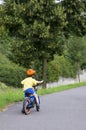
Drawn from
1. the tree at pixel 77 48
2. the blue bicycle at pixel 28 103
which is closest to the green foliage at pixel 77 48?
the tree at pixel 77 48

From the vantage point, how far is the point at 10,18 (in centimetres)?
3181

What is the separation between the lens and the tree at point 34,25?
3127cm

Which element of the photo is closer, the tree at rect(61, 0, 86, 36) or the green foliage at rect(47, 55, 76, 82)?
the tree at rect(61, 0, 86, 36)

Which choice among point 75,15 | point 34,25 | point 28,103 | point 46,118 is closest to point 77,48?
point 75,15

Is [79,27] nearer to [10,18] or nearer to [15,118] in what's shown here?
[10,18]

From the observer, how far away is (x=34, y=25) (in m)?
31.1

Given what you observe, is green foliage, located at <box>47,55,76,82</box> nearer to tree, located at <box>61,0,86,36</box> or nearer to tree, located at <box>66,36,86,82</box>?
tree, located at <box>66,36,86,82</box>

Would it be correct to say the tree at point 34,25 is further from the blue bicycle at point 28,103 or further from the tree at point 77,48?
the tree at point 77,48

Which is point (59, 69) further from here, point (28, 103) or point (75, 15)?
point (28, 103)

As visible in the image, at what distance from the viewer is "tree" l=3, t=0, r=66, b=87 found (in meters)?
31.3

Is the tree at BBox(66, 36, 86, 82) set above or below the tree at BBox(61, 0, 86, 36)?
below

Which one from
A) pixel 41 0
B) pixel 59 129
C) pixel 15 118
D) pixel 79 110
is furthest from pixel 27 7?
pixel 59 129

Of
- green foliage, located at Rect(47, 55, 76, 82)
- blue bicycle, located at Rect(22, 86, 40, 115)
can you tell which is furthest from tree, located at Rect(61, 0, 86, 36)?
green foliage, located at Rect(47, 55, 76, 82)

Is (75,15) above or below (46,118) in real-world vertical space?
above
